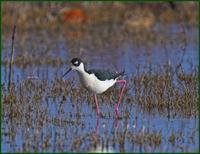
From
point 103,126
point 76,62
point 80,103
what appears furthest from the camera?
point 80,103

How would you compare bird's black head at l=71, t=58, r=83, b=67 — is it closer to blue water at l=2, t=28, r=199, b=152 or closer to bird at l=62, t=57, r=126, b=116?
bird at l=62, t=57, r=126, b=116

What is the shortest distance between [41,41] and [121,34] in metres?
3.16

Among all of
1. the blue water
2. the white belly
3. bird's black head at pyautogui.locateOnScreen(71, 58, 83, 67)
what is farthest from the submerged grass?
bird's black head at pyautogui.locateOnScreen(71, 58, 83, 67)

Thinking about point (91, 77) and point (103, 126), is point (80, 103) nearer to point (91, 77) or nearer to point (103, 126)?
point (91, 77)

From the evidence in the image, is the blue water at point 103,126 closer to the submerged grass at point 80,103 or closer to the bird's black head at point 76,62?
the submerged grass at point 80,103

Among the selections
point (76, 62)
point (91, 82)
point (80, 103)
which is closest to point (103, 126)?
point (91, 82)

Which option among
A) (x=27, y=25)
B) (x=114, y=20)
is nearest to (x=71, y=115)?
(x=27, y=25)

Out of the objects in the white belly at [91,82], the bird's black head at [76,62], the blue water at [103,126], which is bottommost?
the blue water at [103,126]

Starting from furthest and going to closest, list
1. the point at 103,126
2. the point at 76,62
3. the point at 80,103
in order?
1. the point at 80,103
2. the point at 76,62
3. the point at 103,126

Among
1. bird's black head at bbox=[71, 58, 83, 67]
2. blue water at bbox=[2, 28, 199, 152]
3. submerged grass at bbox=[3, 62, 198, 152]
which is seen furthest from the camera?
bird's black head at bbox=[71, 58, 83, 67]

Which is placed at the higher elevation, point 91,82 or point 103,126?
point 91,82

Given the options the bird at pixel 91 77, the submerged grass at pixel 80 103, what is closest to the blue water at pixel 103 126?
the submerged grass at pixel 80 103

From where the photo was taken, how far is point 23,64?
1512 cm

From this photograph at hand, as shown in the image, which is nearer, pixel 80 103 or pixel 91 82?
pixel 91 82
